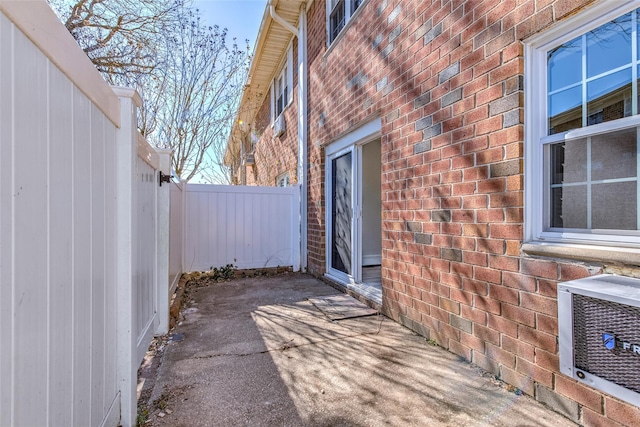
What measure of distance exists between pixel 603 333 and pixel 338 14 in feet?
16.8

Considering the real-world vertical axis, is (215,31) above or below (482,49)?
above

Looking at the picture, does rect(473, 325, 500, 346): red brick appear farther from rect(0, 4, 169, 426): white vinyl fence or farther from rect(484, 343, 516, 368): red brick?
rect(0, 4, 169, 426): white vinyl fence

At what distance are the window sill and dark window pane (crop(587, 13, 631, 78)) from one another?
3.13 ft

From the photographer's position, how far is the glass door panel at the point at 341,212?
479 cm

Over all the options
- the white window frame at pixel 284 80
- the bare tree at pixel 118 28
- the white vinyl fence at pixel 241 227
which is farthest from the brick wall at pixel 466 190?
the bare tree at pixel 118 28

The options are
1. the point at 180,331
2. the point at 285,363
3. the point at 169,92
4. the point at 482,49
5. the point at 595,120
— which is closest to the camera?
the point at 595,120

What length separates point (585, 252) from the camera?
70.0 inches

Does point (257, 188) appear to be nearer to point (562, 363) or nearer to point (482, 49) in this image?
point (482, 49)

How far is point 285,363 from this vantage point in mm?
2553

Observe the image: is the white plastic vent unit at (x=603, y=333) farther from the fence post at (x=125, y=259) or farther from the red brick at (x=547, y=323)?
the fence post at (x=125, y=259)

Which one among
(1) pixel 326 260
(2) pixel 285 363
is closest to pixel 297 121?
(1) pixel 326 260

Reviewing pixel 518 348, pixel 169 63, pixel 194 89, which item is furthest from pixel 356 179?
pixel 169 63

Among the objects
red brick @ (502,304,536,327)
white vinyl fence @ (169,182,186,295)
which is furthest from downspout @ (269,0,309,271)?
red brick @ (502,304,536,327)

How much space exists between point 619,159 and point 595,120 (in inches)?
10.4
